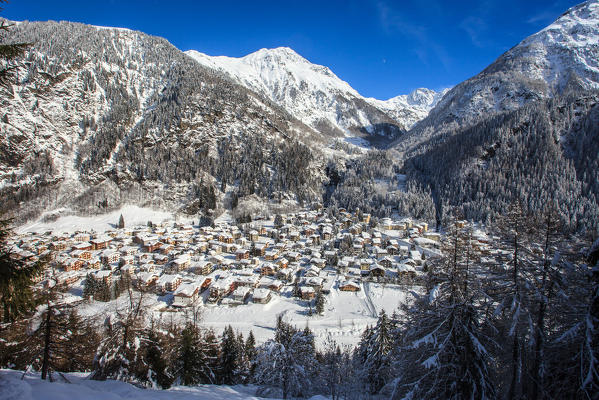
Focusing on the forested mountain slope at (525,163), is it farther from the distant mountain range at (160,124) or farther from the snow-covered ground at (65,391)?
the snow-covered ground at (65,391)

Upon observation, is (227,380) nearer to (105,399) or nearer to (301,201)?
(105,399)

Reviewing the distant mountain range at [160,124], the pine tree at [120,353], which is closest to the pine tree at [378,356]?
the pine tree at [120,353]

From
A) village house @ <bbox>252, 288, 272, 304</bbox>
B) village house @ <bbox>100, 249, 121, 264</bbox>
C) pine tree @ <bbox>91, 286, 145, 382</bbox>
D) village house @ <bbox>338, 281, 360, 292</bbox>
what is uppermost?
pine tree @ <bbox>91, 286, 145, 382</bbox>

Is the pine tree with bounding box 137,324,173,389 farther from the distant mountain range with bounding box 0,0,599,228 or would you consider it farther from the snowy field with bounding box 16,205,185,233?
the distant mountain range with bounding box 0,0,599,228

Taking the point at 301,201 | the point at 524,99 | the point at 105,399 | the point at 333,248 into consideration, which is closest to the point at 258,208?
the point at 301,201

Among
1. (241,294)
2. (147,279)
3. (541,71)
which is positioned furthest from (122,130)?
(541,71)

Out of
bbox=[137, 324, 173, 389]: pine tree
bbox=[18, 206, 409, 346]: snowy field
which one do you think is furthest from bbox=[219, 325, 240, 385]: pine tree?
bbox=[18, 206, 409, 346]: snowy field
